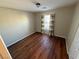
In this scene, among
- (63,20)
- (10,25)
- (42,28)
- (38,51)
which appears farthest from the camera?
(42,28)

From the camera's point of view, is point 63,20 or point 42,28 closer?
point 63,20

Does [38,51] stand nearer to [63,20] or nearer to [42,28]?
[63,20]

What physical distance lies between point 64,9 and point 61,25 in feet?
3.61

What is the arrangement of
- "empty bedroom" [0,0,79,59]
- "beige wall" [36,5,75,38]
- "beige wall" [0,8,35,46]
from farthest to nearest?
"beige wall" [36,5,75,38] < "beige wall" [0,8,35,46] < "empty bedroom" [0,0,79,59]

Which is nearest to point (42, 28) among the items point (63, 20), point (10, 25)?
point (63, 20)

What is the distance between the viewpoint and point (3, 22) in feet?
9.02

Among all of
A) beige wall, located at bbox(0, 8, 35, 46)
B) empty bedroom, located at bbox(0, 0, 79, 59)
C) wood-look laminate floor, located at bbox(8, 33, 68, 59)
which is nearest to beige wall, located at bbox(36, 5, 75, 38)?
empty bedroom, located at bbox(0, 0, 79, 59)

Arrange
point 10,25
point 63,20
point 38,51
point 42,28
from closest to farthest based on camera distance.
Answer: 1. point 38,51
2. point 10,25
3. point 63,20
4. point 42,28

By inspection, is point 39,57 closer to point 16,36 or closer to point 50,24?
point 16,36

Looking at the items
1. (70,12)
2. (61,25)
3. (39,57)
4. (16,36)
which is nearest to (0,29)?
(16,36)

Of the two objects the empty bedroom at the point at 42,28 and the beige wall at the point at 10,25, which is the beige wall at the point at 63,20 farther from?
the beige wall at the point at 10,25

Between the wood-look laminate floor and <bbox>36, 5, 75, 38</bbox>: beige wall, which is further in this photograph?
<bbox>36, 5, 75, 38</bbox>: beige wall

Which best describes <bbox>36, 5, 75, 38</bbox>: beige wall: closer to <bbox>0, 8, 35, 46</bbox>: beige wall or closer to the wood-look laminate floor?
the wood-look laminate floor

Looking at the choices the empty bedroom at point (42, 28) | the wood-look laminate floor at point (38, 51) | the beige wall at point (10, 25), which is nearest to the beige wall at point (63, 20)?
the empty bedroom at point (42, 28)
